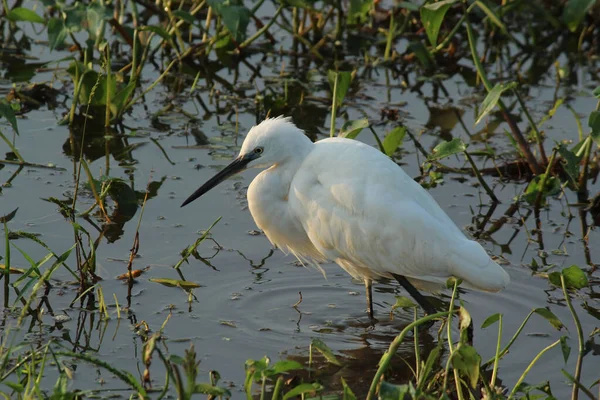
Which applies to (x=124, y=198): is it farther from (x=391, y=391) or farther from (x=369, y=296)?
(x=391, y=391)

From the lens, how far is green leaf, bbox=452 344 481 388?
302cm

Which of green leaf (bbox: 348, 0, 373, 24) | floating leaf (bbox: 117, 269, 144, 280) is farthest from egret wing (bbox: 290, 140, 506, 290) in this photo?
green leaf (bbox: 348, 0, 373, 24)

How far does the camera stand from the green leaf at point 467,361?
9.91 ft

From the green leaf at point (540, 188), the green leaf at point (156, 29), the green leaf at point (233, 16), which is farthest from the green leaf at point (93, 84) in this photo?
the green leaf at point (540, 188)

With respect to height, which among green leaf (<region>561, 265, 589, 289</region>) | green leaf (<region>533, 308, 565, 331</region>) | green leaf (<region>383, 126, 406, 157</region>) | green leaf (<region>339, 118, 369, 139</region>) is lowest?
green leaf (<region>533, 308, 565, 331</region>)

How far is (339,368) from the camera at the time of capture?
4.07 m

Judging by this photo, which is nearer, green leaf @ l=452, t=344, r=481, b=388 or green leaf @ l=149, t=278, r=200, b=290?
green leaf @ l=452, t=344, r=481, b=388

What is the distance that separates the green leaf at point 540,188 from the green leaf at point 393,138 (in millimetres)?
920

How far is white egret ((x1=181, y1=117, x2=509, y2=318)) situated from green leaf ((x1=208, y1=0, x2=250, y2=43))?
186 cm

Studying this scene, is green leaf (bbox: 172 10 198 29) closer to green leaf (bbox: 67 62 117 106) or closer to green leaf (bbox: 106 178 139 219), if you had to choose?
green leaf (bbox: 67 62 117 106)

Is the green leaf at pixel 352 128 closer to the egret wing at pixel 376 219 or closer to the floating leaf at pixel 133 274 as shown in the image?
the egret wing at pixel 376 219

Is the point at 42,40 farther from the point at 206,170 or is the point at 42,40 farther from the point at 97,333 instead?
the point at 97,333

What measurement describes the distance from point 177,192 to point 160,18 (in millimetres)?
2809

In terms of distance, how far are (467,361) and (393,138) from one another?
239cm
